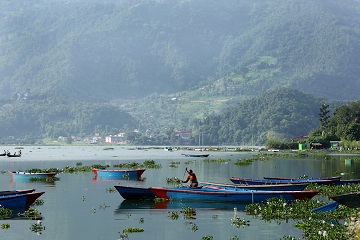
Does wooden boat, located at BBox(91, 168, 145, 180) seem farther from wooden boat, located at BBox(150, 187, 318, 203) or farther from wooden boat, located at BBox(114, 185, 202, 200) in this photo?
wooden boat, located at BBox(150, 187, 318, 203)

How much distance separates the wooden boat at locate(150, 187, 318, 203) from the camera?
156 feet

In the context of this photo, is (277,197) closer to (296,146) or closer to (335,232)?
(335,232)

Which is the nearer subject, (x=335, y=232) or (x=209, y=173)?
(x=335, y=232)

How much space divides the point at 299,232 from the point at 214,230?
4.68m

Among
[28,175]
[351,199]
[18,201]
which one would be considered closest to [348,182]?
[18,201]

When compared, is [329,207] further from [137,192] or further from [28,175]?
[28,175]

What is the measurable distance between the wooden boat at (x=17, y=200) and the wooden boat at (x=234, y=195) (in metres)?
9.41

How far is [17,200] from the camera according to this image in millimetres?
46375

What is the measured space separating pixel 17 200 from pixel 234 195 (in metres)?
14.0

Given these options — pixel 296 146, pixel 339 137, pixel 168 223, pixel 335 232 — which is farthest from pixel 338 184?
pixel 296 146

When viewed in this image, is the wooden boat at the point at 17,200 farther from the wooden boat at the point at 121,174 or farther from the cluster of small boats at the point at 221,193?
the wooden boat at the point at 121,174

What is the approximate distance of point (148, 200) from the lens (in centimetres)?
5259

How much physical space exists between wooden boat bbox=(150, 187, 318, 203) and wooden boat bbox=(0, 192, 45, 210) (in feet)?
30.9

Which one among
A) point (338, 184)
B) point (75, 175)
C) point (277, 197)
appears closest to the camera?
point (277, 197)
